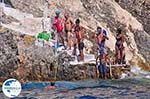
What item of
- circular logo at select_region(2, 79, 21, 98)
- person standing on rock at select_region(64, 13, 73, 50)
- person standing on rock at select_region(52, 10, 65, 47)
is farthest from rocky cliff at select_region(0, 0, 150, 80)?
circular logo at select_region(2, 79, 21, 98)

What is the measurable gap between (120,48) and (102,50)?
2.63 ft

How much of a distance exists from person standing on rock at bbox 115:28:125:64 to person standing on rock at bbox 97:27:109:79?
0.43 meters

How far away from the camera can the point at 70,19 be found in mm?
18172

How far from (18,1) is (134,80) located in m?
4.48

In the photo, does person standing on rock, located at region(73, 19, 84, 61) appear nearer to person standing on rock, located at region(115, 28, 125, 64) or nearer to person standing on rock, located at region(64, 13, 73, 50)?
person standing on rock, located at region(64, 13, 73, 50)

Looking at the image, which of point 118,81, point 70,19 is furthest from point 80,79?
point 70,19

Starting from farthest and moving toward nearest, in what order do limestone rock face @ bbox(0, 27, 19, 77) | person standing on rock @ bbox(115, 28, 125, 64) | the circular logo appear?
person standing on rock @ bbox(115, 28, 125, 64), limestone rock face @ bbox(0, 27, 19, 77), the circular logo

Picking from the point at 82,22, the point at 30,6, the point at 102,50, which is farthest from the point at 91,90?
the point at 30,6

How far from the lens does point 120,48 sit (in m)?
18.5

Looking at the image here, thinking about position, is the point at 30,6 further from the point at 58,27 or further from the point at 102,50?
the point at 102,50

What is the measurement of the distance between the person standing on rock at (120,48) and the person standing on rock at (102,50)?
16.9 inches

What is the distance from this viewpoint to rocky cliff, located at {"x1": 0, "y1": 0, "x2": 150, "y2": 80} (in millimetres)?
16766

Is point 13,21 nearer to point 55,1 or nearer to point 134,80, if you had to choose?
point 55,1

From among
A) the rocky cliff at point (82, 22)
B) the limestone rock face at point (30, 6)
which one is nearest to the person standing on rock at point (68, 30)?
the rocky cliff at point (82, 22)
